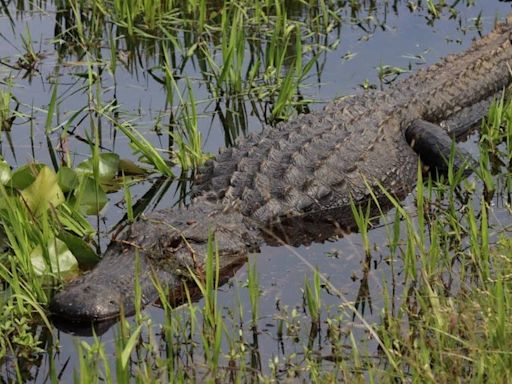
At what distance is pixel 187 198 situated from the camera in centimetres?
652

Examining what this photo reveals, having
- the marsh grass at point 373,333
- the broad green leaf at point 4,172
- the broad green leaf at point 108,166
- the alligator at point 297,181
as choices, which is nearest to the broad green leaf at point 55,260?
the alligator at point 297,181

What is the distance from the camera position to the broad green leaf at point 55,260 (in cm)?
527

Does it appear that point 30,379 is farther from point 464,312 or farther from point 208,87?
point 208,87

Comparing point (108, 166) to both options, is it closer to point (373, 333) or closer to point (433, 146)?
point (433, 146)

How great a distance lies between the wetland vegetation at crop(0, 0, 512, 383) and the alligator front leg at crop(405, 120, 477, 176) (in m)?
0.11

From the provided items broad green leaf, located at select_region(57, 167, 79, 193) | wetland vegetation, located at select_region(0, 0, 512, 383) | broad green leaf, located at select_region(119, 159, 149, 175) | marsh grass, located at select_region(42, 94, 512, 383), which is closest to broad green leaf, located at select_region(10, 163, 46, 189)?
wetland vegetation, located at select_region(0, 0, 512, 383)

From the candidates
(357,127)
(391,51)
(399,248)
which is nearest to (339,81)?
(391,51)

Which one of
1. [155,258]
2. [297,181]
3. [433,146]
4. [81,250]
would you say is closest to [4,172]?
[81,250]

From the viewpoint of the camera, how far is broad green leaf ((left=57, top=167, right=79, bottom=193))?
19.5ft

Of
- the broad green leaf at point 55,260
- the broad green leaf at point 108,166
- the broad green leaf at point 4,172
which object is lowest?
the broad green leaf at point 55,260

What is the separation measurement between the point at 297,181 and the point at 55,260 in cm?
150

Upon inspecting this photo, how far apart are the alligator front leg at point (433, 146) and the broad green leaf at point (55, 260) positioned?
2324 mm

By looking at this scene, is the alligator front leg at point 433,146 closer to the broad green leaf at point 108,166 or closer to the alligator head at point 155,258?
the alligator head at point 155,258

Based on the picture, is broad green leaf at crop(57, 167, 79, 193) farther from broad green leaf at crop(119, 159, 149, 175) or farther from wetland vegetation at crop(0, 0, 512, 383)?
broad green leaf at crop(119, 159, 149, 175)
